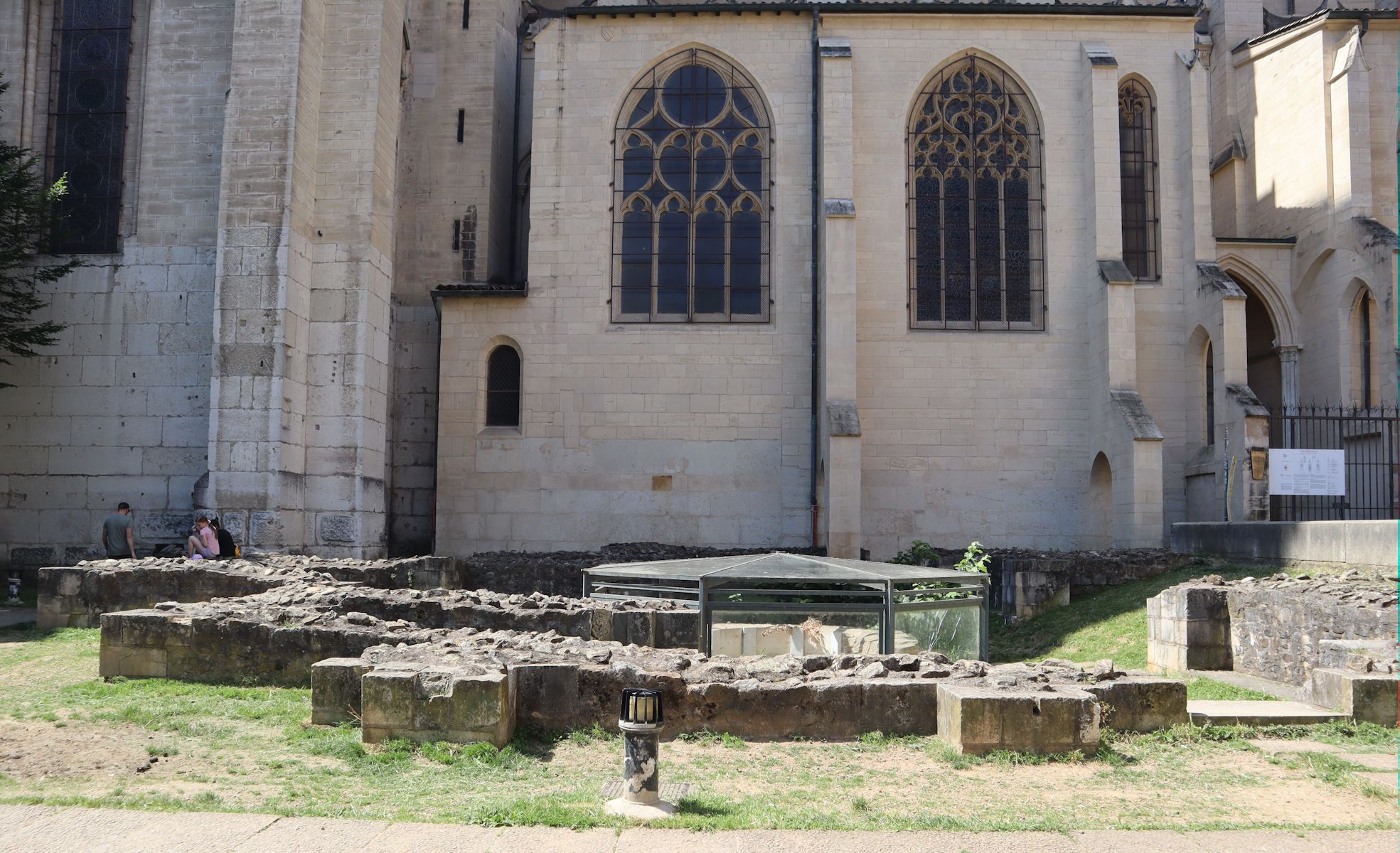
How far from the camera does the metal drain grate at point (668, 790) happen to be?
19.2 feet

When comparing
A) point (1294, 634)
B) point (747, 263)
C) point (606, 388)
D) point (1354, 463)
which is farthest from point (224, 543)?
point (1354, 463)

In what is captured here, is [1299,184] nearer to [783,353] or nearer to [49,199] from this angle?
[783,353]

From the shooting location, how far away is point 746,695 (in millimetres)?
7684

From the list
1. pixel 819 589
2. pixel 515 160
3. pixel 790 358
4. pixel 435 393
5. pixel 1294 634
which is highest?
pixel 515 160

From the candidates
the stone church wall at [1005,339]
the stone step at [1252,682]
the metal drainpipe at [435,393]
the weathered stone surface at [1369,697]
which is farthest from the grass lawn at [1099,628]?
the metal drainpipe at [435,393]

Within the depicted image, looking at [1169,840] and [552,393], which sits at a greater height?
[552,393]

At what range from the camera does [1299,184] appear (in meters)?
25.3

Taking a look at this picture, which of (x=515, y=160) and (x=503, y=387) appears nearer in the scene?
(x=503, y=387)

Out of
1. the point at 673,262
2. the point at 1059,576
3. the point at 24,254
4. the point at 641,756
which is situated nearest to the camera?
the point at 641,756

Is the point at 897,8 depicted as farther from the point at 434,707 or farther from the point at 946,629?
the point at 434,707

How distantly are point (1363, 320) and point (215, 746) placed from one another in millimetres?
24786

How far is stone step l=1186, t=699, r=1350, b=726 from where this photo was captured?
8.19m

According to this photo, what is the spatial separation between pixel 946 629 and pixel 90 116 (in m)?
18.4

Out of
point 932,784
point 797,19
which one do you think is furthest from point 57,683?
point 797,19
